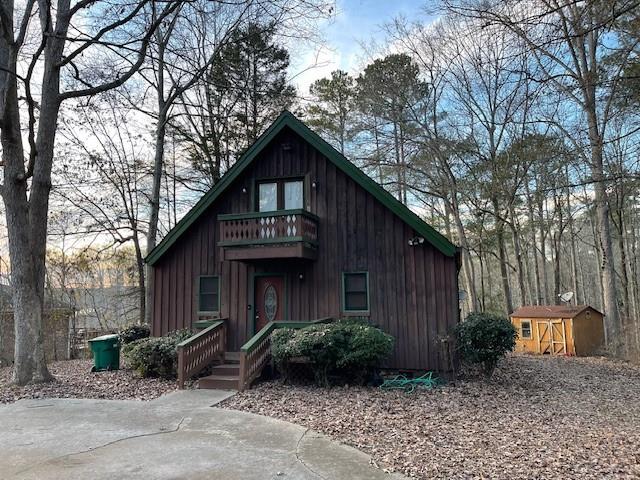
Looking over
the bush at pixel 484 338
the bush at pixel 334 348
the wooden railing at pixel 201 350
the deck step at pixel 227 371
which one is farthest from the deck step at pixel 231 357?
the bush at pixel 484 338

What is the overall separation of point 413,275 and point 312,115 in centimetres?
1588

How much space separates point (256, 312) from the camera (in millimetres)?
12484

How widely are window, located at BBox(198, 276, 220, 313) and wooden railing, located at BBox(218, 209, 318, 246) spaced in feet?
5.47

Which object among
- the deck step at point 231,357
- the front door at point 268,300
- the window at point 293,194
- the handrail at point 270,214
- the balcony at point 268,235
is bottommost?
the deck step at point 231,357

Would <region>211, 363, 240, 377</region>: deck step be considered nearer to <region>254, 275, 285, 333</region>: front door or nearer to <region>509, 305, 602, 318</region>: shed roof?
<region>254, 275, 285, 333</region>: front door

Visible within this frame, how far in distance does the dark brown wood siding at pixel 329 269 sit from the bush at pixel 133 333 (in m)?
0.66

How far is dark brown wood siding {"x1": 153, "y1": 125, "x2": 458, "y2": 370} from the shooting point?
438 inches

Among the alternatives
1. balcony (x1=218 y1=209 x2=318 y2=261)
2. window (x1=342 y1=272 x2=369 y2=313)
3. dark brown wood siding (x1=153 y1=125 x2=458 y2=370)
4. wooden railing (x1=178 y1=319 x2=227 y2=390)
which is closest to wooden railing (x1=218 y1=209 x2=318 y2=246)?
balcony (x1=218 y1=209 x2=318 y2=261)

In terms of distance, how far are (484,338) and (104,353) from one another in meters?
9.58

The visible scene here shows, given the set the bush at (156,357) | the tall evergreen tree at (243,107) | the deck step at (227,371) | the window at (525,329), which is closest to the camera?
the deck step at (227,371)

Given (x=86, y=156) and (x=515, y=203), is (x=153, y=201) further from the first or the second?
(x=515, y=203)

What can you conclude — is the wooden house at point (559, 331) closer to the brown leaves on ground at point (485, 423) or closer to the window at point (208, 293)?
the brown leaves on ground at point (485, 423)

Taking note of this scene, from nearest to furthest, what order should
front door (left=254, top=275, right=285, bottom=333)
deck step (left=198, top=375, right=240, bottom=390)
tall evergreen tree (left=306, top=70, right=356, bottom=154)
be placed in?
deck step (left=198, top=375, right=240, bottom=390), front door (left=254, top=275, right=285, bottom=333), tall evergreen tree (left=306, top=70, right=356, bottom=154)

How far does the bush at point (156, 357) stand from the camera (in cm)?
1070
